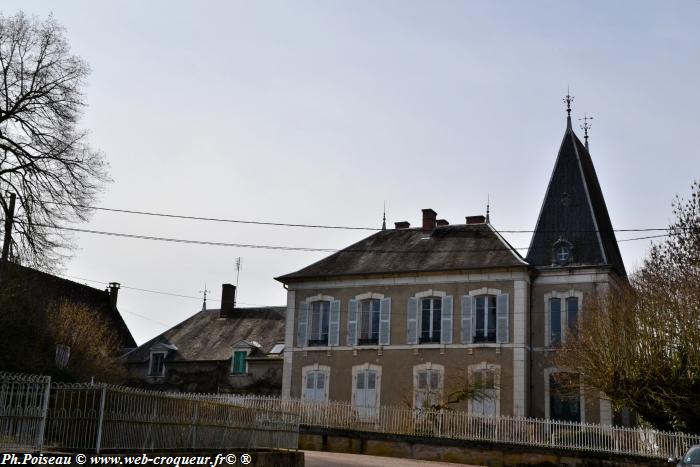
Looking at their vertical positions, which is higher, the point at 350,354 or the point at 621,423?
the point at 350,354

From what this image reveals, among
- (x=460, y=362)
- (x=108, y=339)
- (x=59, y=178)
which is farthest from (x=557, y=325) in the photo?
(x=108, y=339)

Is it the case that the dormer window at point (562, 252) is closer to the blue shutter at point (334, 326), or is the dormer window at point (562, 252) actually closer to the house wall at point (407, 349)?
the house wall at point (407, 349)

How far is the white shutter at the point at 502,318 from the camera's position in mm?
30188

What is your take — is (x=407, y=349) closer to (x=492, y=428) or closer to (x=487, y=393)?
(x=487, y=393)

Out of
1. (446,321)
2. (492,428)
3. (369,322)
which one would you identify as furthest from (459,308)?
(492,428)

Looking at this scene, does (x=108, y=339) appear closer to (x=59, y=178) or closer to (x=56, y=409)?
(x=59, y=178)

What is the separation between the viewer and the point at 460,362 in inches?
1208

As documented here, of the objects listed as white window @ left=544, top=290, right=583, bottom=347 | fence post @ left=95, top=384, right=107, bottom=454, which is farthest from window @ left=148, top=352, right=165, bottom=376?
fence post @ left=95, top=384, right=107, bottom=454

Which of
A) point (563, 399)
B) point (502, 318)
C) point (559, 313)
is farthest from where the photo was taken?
point (502, 318)

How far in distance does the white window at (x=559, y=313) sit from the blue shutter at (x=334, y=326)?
8055 millimetres

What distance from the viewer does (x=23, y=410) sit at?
11.7m

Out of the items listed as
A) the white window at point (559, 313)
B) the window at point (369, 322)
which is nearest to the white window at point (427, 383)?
the window at point (369, 322)

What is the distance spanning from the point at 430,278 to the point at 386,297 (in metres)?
1.90

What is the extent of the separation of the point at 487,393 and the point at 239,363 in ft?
40.4
